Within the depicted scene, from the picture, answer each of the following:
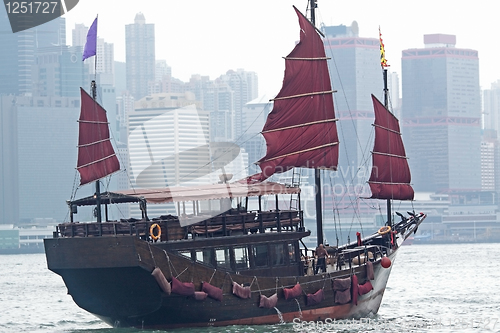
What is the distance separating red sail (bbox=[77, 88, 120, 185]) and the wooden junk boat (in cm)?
3

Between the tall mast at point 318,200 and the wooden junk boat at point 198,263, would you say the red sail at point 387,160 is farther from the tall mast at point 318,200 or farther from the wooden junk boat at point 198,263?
the wooden junk boat at point 198,263

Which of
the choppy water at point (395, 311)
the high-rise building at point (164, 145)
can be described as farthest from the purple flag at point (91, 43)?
the high-rise building at point (164, 145)

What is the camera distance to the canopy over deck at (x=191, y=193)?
2916cm

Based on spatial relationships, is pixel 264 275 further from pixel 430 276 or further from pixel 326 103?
pixel 430 276

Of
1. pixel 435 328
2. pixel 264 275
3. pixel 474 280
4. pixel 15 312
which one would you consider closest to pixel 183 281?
pixel 264 275

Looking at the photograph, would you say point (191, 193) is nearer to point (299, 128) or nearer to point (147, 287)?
point (147, 287)

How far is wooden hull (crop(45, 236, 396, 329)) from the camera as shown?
1069 inches

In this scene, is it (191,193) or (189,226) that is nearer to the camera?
(189,226)

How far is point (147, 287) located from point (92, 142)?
229 inches

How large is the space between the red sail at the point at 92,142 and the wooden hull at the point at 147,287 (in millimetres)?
3536

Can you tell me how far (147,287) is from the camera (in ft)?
90.8

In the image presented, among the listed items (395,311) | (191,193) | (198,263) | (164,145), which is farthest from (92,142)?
(164,145)

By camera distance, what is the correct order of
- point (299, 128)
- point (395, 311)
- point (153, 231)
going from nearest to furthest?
point (153, 231) < point (299, 128) < point (395, 311)

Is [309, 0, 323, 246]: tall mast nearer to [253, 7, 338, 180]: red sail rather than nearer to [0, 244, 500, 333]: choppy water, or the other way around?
[253, 7, 338, 180]: red sail
